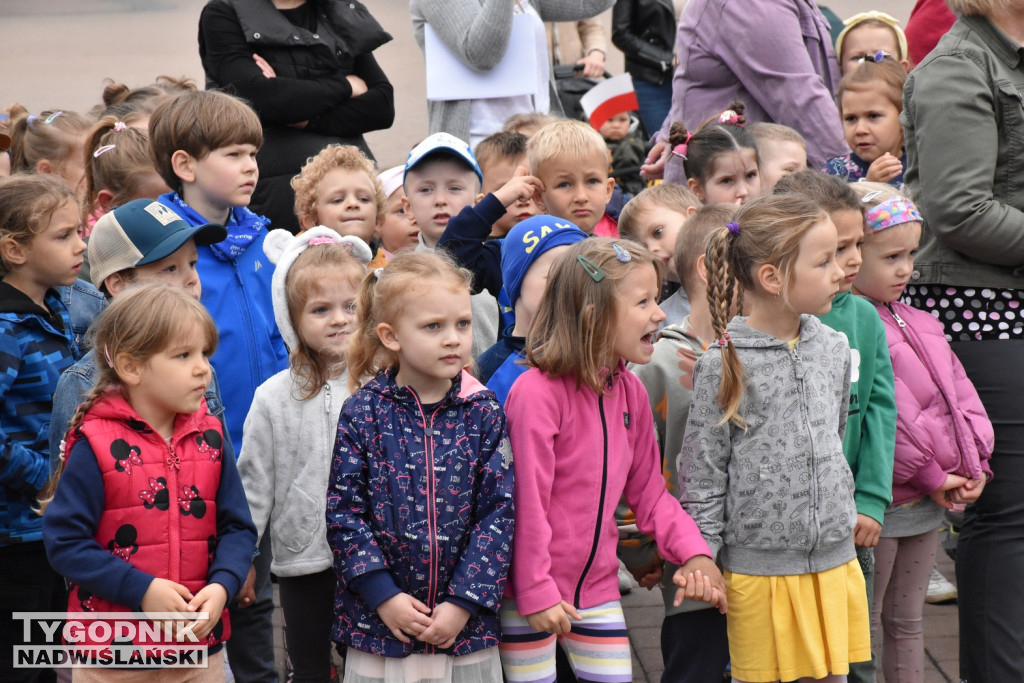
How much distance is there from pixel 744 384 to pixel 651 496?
406 millimetres

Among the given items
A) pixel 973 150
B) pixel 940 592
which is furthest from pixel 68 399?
pixel 940 592

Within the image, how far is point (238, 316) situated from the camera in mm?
→ 4016

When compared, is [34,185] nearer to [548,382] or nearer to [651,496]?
[548,382]

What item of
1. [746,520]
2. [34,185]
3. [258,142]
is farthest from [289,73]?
[746,520]

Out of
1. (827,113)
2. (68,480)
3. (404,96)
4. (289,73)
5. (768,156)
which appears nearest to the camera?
(68,480)

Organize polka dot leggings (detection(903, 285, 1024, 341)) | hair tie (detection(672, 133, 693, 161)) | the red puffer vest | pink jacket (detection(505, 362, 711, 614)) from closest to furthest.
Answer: the red puffer vest → pink jacket (detection(505, 362, 711, 614)) → polka dot leggings (detection(903, 285, 1024, 341)) → hair tie (detection(672, 133, 693, 161))

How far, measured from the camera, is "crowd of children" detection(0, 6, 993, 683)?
3012mm

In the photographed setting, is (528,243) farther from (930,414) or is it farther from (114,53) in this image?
(114,53)

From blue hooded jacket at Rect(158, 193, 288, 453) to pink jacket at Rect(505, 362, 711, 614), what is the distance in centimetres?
117

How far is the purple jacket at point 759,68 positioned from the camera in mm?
5195

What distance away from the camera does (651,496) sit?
328 centimetres

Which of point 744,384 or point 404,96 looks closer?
point 744,384

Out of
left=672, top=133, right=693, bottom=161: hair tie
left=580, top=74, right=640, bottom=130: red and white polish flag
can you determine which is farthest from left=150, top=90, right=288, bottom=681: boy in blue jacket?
left=580, top=74, right=640, bottom=130: red and white polish flag

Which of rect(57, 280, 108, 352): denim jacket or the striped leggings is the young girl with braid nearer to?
the striped leggings
